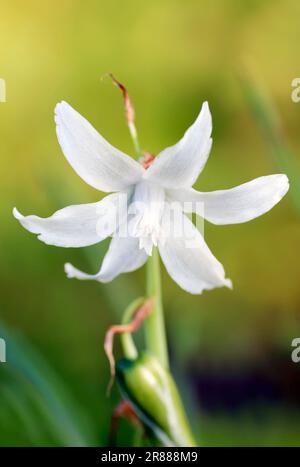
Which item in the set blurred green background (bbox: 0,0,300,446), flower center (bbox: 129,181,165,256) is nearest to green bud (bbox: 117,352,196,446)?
flower center (bbox: 129,181,165,256)

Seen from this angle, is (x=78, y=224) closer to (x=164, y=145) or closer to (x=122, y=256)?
(x=122, y=256)

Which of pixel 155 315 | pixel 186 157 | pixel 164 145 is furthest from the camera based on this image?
pixel 164 145

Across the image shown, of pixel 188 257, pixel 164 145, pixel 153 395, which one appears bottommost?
pixel 153 395

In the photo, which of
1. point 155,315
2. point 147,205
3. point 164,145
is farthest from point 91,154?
point 164,145

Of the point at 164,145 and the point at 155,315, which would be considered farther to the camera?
the point at 164,145

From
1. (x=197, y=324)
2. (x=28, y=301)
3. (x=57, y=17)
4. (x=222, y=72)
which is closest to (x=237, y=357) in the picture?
(x=197, y=324)

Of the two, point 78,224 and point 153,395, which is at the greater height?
point 78,224
